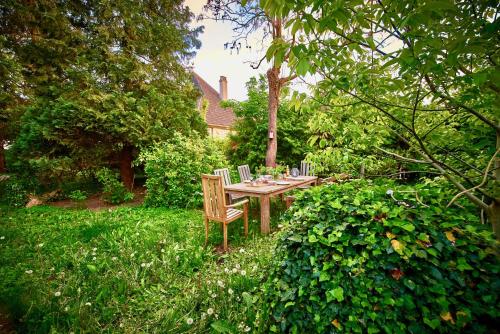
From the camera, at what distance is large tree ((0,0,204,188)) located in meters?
6.92

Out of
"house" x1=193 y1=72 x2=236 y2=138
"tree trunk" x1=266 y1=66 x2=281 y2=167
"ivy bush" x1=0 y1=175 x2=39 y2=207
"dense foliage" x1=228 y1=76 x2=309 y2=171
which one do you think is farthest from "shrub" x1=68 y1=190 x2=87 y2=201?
"house" x1=193 y1=72 x2=236 y2=138

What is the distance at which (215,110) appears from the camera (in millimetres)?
17062

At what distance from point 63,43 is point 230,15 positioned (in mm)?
5427

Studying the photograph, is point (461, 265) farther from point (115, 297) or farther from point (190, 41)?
point (190, 41)

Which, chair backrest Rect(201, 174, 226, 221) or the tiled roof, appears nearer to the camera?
chair backrest Rect(201, 174, 226, 221)

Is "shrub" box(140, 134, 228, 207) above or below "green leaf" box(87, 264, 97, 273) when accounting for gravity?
above

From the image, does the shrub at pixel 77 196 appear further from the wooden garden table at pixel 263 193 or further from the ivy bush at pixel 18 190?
the wooden garden table at pixel 263 193

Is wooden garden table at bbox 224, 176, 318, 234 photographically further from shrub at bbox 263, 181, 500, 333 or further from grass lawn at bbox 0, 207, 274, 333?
shrub at bbox 263, 181, 500, 333

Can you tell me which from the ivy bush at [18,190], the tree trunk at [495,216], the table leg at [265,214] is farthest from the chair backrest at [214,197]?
the ivy bush at [18,190]

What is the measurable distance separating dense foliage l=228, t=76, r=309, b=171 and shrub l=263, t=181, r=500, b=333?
6.53 meters

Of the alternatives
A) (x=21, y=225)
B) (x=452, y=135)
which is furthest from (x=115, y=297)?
(x=21, y=225)

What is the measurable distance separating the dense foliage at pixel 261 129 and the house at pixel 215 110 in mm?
5859

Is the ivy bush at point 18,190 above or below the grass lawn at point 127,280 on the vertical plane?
above

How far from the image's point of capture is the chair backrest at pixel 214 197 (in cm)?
359
